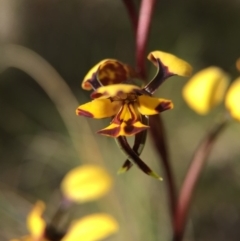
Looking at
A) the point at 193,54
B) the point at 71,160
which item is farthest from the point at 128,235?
the point at 193,54

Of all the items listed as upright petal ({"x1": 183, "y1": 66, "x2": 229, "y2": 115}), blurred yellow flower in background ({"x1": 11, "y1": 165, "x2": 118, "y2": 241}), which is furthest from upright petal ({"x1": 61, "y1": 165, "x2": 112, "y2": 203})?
upright petal ({"x1": 183, "y1": 66, "x2": 229, "y2": 115})

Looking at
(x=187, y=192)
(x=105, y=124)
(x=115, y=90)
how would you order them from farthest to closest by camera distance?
(x=105, y=124) → (x=187, y=192) → (x=115, y=90)

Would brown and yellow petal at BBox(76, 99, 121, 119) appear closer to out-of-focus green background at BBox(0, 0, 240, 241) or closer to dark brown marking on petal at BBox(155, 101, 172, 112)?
dark brown marking on petal at BBox(155, 101, 172, 112)

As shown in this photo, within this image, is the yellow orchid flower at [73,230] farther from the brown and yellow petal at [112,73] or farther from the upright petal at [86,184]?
the brown and yellow petal at [112,73]

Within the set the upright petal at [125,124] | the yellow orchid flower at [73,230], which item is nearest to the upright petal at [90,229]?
the yellow orchid flower at [73,230]

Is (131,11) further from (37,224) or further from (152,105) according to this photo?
(37,224)

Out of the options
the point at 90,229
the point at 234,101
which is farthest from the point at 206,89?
the point at 90,229
